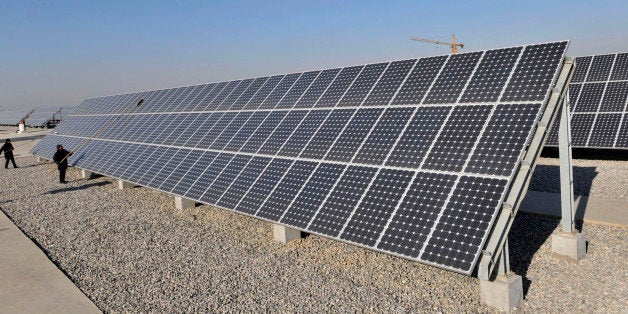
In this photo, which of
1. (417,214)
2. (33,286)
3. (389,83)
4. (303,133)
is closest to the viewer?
(417,214)

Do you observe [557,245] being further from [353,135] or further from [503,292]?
[353,135]

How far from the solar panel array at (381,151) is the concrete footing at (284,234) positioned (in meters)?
0.80

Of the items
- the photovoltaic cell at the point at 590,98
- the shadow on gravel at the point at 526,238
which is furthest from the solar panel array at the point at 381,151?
the photovoltaic cell at the point at 590,98

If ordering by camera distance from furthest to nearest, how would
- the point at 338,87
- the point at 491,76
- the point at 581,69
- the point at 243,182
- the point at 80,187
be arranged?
the point at 581,69 → the point at 80,187 → the point at 338,87 → the point at 243,182 → the point at 491,76

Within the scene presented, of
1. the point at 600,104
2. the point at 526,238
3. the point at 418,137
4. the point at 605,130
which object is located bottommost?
the point at 605,130

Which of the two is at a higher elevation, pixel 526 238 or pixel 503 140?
pixel 503 140

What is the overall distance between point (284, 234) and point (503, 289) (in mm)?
5244

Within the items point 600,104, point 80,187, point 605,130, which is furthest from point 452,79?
point 80,187

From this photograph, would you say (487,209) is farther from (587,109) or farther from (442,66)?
(587,109)

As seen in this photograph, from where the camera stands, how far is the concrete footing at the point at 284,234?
1051cm

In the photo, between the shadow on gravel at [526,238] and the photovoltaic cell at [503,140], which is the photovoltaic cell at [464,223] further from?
the shadow on gravel at [526,238]

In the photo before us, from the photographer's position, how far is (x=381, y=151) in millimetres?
9258

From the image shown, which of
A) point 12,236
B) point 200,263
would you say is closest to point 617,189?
point 200,263

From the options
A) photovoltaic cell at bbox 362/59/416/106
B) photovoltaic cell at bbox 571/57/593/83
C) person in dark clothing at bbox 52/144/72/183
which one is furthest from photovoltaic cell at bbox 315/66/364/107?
photovoltaic cell at bbox 571/57/593/83
